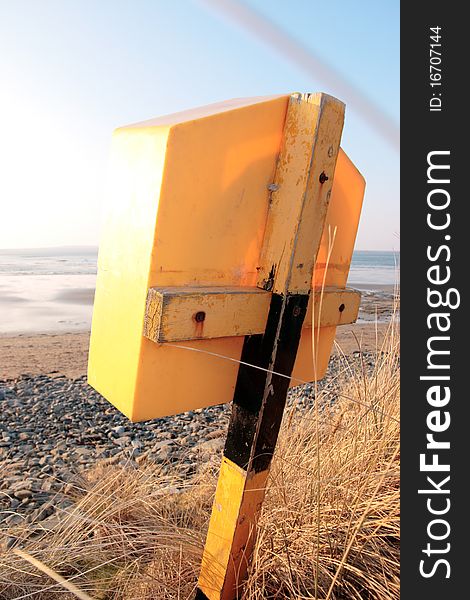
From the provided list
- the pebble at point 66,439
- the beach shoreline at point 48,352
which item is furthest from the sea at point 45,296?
the pebble at point 66,439

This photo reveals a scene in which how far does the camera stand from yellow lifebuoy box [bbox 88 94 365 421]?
1.16 m

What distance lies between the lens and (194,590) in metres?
1.75

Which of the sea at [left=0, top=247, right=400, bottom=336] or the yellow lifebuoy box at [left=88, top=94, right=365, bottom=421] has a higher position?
the yellow lifebuoy box at [left=88, top=94, right=365, bottom=421]

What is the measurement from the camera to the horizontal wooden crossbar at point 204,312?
1.16m

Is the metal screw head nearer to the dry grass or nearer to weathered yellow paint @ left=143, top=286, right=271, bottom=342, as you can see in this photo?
weathered yellow paint @ left=143, top=286, right=271, bottom=342

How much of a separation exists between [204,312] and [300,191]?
1.45ft

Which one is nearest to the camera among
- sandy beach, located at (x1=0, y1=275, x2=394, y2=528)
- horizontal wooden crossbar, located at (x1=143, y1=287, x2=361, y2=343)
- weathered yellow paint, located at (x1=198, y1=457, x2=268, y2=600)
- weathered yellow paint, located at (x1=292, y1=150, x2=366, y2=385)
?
horizontal wooden crossbar, located at (x1=143, y1=287, x2=361, y2=343)

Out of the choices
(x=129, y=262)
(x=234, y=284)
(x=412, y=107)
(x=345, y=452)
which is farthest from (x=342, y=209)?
(x=345, y=452)

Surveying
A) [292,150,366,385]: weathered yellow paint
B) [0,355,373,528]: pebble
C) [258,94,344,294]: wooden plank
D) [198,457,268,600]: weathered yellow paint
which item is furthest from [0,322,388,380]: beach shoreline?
[258,94,344,294]: wooden plank

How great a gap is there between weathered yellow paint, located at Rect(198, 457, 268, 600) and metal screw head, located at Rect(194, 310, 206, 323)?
54 cm

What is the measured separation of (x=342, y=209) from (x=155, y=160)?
762 millimetres

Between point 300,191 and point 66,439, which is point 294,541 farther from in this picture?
point 66,439

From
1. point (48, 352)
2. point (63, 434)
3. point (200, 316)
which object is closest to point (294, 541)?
point (200, 316)

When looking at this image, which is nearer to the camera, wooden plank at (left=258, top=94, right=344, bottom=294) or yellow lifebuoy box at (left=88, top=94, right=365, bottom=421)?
yellow lifebuoy box at (left=88, top=94, right=365, bottom=421)
